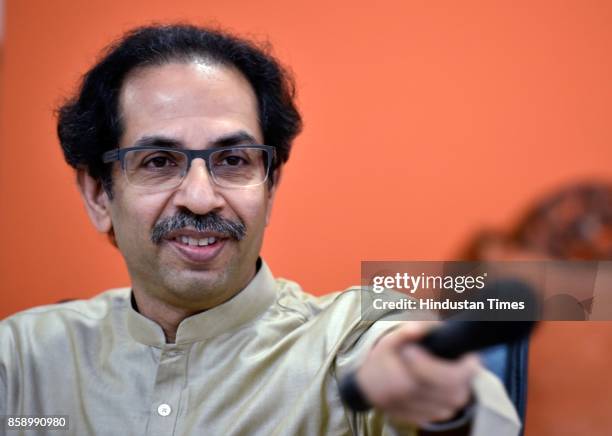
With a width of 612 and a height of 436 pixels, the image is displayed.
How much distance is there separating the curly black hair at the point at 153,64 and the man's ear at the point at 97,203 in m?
0.02

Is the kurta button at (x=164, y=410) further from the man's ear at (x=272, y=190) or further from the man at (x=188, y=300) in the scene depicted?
the man's ear at (x=272, y=190)

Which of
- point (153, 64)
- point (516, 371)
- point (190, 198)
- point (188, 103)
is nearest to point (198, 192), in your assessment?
point (190, 198)

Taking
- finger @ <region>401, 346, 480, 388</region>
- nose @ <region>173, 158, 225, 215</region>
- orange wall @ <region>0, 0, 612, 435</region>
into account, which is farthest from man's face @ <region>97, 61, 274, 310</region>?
finger @ <region>401, 346, 480, 388</region>

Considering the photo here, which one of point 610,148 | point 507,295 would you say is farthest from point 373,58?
point 507,295

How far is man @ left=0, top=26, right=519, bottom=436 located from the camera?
2.77 ft

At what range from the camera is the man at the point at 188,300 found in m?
0.85

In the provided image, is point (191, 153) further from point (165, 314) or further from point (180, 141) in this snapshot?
point (165, 314)

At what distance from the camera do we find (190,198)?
0.85m

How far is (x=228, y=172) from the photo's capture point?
90 cm

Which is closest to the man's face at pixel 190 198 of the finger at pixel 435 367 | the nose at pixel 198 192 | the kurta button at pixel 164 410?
the nose at pixel 198 192

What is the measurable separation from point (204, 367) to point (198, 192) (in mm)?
234

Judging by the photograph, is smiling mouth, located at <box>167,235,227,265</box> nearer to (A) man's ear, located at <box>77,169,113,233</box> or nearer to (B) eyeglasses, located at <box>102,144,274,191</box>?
(B) eyeglasses, located at <box>102,144,274,191</box>

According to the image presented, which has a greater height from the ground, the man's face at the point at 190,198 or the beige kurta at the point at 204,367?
the man's face at the point at 190,198

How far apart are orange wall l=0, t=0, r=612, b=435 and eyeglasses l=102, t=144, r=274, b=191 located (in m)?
0.30
